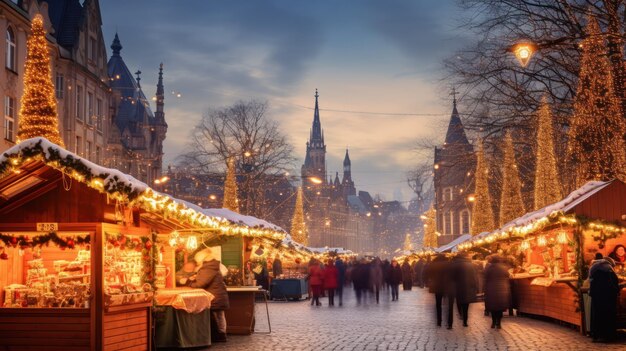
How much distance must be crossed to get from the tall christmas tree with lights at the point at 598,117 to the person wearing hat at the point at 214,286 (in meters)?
10.5

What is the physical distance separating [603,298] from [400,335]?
4.03 meters

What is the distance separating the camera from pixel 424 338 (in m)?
17.8

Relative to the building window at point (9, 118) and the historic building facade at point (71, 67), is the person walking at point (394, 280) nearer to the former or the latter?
the historic building facade at point (71, 67)

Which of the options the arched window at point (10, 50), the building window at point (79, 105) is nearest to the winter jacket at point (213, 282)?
the arched window at point (10, 50)

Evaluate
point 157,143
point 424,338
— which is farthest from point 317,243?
point 424,338

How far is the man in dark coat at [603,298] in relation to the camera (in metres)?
16.7

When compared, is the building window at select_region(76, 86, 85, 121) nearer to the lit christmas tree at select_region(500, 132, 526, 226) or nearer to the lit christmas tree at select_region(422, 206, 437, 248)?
the lit christmas tree at select_region(500, 132, 526, 226)

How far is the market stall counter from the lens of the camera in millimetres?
16141

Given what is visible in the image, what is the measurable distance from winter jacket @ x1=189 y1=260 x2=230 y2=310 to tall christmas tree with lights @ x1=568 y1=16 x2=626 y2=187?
10.5m

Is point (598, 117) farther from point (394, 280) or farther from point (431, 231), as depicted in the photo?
point (431, 231)

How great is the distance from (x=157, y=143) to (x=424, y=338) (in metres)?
68.7

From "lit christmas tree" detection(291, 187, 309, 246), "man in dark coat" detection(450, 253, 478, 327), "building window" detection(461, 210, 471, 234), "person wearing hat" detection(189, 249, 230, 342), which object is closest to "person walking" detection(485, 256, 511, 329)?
"man in dark coat" detection(450, 253, 478, 327)

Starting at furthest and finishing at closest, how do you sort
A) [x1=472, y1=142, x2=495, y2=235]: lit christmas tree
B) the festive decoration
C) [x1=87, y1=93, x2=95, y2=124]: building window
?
[x1=87, y1=93, x2=95, y2=124]: building window
[x1=472, y1=142, x2=495, y2=235]: lit christmas tree
the festive decoration

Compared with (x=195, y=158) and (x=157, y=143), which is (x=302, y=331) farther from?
(x=157, y=143)
